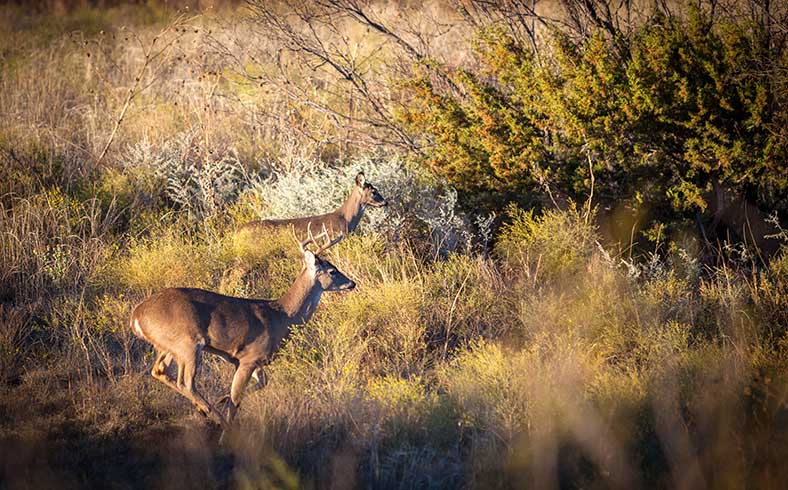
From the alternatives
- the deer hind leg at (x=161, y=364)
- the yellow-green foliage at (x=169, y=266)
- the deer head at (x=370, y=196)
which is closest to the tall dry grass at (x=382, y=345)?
the yellow-green foliage at (x=169, y=266)

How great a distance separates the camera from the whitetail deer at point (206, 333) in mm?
7270

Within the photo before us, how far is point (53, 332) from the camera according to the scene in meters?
8.91

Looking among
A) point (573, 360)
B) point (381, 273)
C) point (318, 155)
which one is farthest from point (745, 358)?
point (318, 155)

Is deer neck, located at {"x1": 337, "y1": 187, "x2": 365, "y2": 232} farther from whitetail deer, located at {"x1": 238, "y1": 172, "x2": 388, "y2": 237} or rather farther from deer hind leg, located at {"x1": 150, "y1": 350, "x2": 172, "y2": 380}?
deer hind leg, located at {"x1": 150, "y1": 350, "x2": 172, "y2": 380}

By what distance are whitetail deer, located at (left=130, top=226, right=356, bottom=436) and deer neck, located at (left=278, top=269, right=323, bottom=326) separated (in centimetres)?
11

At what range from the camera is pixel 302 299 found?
8164 mm

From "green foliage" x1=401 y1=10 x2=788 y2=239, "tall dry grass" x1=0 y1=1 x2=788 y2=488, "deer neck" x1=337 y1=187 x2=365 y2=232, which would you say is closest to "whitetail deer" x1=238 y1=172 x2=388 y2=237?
"deer neck" x1=337 y1=187 x2=365 y2=232

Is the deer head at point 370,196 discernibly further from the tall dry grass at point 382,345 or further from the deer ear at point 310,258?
the deer ear at point 310,258

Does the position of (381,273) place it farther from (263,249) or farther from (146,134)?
(146,134)

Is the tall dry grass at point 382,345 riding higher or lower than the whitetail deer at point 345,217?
lower

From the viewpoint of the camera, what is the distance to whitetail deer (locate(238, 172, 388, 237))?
11250mm

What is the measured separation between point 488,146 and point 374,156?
283cm

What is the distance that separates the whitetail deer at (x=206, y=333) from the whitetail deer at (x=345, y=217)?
133 inches

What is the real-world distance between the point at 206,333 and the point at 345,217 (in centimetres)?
455
